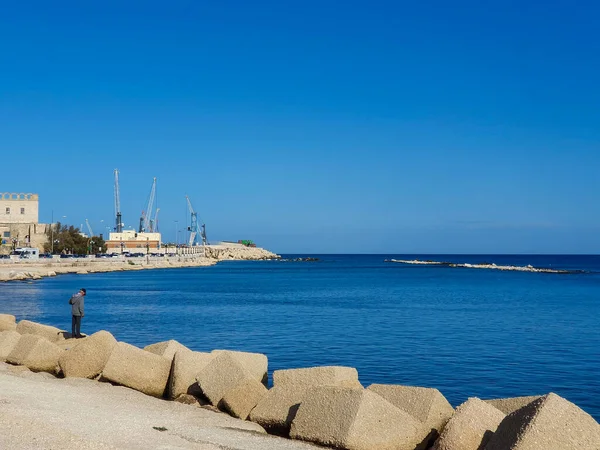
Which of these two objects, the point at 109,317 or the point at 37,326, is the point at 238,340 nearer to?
the point at 37,326

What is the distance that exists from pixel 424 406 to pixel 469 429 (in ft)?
3.77

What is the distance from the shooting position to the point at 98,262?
10612 cm

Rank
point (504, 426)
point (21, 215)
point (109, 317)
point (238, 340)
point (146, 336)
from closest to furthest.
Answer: point (504, 426), point (238, 340), point (146, 336), point (109, 317), point (21, 215)

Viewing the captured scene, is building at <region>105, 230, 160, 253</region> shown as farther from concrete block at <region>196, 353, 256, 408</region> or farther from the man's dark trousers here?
concrete block at <region>196, 353, 256, 408</region>

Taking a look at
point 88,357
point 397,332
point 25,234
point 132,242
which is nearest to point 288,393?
point 88,357

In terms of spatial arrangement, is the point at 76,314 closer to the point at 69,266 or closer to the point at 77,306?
the point at 77,306

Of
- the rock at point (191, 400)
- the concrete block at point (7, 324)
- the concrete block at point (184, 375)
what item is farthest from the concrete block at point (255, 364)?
the concrete block at point (7, 324)

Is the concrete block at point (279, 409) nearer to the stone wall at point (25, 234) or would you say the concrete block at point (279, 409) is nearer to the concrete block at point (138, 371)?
the concrete block at point (138, 371)

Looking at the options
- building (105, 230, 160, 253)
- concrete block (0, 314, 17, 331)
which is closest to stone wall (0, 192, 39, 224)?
building (105, 230, 160, 253)

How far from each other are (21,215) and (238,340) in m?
106

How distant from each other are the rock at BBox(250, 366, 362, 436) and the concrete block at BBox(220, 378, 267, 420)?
298 millimetres

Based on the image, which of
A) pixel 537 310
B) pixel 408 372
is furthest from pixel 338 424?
pixel 537 310

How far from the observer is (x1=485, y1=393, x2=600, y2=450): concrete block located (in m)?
7.82

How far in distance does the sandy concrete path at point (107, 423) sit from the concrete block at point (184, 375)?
490 millimetres
